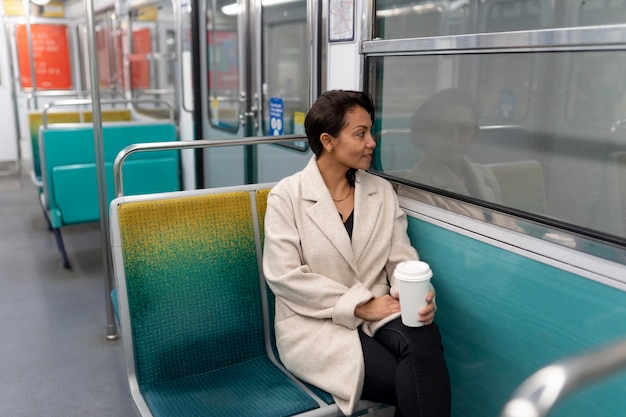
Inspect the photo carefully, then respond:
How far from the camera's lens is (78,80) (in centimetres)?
1014

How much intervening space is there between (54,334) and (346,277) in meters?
2.21

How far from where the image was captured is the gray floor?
281 cm

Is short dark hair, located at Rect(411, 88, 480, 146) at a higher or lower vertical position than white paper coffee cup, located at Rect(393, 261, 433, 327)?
higher

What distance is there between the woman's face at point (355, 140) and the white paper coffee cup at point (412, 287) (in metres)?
0.46

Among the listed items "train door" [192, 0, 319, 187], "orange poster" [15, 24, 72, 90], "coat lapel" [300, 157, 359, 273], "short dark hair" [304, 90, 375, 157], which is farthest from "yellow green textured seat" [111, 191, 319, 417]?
"orange poster" [15, 24, 72, 90]

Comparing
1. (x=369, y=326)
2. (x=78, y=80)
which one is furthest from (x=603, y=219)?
(x=78, y=80)

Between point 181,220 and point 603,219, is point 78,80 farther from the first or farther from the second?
point 603,219

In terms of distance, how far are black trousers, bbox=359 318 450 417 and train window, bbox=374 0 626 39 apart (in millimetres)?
1109

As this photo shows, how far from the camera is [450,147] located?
7.41ft

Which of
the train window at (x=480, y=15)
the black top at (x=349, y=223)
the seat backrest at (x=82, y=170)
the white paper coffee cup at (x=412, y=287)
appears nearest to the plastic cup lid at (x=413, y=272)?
the white paper coffee cup at (x=412, y=287)

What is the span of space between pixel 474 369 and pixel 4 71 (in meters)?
8.29

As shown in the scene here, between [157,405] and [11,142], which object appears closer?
[157,405]

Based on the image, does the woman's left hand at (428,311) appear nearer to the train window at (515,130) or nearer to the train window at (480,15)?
the train window at (515,130)

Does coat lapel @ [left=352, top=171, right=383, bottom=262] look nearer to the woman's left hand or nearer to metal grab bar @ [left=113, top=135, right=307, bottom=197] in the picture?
the woman's left hand
